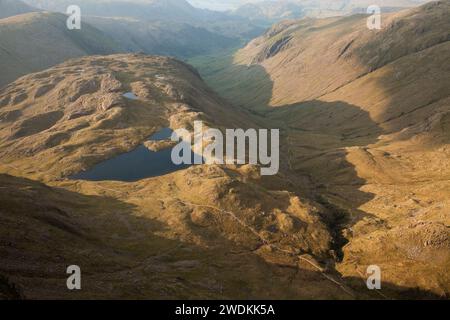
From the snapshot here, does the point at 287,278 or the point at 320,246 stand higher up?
the point at 320,246

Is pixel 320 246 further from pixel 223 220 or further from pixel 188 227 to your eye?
pixel 188 227

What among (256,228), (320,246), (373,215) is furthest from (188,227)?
(373,215)

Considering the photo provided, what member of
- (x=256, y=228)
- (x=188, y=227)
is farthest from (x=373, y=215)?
(x=188, y=227)
